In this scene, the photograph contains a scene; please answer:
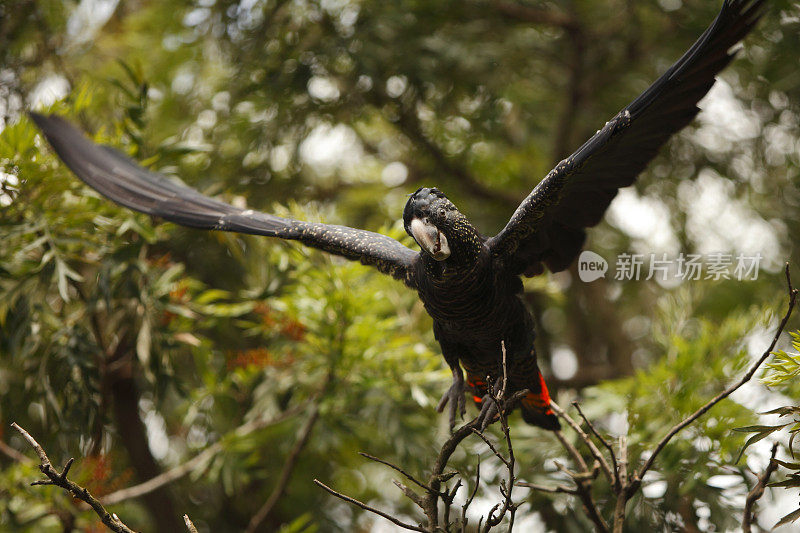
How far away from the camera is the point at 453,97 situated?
192 inches

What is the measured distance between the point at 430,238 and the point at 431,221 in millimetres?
78

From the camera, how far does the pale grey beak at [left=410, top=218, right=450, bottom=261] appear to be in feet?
→ 7.52

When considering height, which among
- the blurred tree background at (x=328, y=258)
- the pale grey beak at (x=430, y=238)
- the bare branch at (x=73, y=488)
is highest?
the pale grey beak at (x=430, y=238)

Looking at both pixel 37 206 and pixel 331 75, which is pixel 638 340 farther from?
pixel 37 206

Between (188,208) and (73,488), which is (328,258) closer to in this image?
(188,208)

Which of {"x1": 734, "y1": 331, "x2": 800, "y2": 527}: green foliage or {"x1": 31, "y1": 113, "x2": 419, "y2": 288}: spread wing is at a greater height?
{"x1": 31, "y1": 113, "x2": 419, "y2": 288}: spread wing

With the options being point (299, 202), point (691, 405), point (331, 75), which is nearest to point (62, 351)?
point (299, 202)

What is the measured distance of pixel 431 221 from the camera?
235 cm

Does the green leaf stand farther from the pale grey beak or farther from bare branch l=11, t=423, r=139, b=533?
bare branch l=11, t=423, r=139, b=533

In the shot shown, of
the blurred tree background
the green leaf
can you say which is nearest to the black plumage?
the blurred tree background

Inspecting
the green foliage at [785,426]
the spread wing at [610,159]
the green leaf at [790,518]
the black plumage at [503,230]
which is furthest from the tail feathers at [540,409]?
the green leaf at [790,518]

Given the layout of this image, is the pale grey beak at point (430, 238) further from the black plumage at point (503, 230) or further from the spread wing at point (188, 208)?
the spread wing at point (188, 208)

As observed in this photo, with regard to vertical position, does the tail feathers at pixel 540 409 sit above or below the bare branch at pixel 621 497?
below

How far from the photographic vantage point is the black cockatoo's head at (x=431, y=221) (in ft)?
7.56
